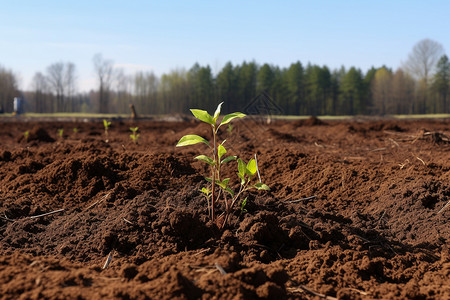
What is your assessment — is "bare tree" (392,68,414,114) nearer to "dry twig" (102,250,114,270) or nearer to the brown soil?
the brown soil

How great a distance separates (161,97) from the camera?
7919 centimetres

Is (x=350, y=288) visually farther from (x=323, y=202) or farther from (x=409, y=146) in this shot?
(x=409, y=146)

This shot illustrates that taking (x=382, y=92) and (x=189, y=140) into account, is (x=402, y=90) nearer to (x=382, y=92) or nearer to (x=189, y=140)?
(x=382, y=92)

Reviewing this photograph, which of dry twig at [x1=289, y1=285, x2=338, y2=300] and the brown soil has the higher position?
the brown soil

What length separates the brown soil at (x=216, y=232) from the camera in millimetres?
1983

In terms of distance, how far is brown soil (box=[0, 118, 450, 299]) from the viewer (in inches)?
78.1

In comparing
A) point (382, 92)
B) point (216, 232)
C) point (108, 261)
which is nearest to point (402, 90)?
point (382, 92)

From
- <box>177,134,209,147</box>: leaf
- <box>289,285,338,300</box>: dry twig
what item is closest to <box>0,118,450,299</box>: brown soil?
<box>289,285,338,300</box>: dry twig

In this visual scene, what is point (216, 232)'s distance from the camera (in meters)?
2.90

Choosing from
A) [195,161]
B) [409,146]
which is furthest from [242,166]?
[409,146]

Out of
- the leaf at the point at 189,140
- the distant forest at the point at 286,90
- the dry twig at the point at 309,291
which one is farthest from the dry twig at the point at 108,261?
the distant forest at the point at 286,90

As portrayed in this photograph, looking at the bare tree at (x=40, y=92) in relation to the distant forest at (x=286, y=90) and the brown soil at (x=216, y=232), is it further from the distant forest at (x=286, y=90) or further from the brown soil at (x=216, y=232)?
the brown soil at (x=216, y=232)

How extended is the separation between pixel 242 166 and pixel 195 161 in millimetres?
3004

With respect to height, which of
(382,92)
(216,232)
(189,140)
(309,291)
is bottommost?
(309,291)
